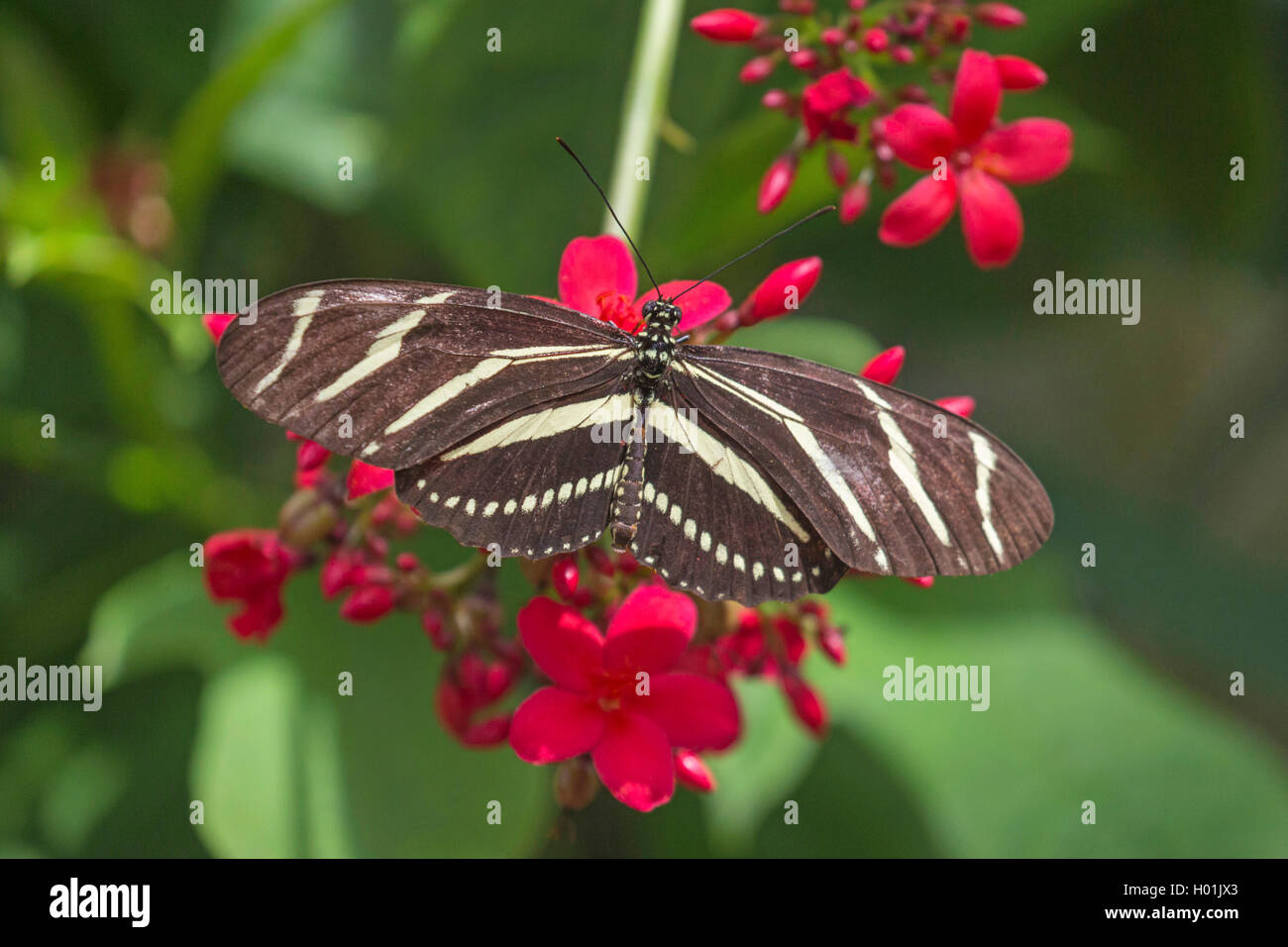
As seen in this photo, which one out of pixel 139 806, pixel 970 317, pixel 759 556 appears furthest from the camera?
pixel 970 317

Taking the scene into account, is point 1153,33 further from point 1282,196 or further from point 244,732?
point 244,732

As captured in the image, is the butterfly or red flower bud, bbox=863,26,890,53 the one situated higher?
red flower bud, bbox=863,26,890,53

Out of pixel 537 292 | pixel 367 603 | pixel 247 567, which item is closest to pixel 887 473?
pixel 367 603

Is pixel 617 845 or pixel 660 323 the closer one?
pixel 660 323

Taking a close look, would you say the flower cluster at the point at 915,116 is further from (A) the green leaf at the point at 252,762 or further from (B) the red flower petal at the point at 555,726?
(A) the green leaf at the point at 252,762

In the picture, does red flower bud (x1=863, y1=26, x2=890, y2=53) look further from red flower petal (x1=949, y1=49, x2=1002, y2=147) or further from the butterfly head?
the butterfly head

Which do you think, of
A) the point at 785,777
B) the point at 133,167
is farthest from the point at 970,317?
the point at 133,167

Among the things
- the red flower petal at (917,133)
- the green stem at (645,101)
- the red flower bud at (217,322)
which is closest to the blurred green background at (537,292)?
the green stem at (645,101)

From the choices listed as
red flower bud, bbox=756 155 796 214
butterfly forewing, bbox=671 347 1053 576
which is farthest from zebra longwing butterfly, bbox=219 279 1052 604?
red flower bud, bbox=756 155 796 214
